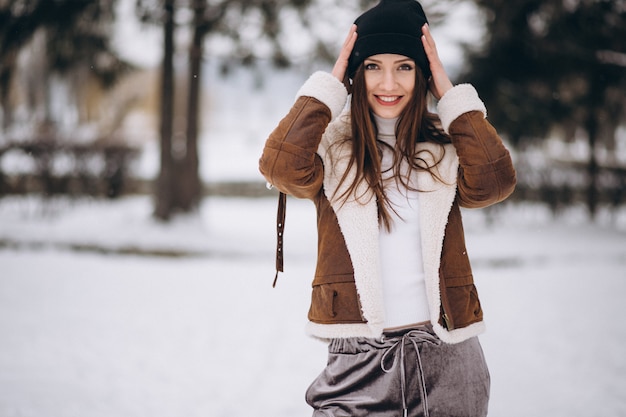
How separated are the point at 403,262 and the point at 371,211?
0.19 m

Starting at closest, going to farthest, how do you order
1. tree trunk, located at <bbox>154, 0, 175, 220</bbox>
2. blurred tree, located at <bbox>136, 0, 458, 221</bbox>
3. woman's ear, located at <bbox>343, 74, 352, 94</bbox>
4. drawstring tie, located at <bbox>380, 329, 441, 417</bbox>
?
drawstring tie, located at <bbox>380, 329, 441, 417</bbox> < woman's ear, located at <bbox>343, 74, 352, 94</bbox> < blurred tree, located at <bbox>136, 0, 458, 221</bbox> < tree trunk, located at <bbox>154, 0, 175, 220</bbox>

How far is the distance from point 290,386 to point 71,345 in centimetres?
196

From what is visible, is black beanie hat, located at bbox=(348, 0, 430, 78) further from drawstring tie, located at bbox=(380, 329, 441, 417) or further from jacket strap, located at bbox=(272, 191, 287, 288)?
drawstring tie, located at bbox=(380, 329, 441, 417)

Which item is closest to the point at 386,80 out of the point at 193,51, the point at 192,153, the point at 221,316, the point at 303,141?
the point at 303,141

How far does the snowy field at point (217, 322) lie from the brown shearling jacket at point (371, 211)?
2031 millimetres

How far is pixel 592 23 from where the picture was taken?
963 centimetres

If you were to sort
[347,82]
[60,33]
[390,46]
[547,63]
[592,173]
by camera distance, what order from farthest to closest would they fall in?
1. [592,173]
2. [547,63]
3. [60,33]
4. [347,82]
5. [390,46]

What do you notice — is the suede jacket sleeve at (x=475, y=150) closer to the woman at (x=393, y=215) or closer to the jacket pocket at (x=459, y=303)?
the woman at (x=393, y=215)

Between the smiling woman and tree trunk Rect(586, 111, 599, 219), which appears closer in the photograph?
the smiling woman

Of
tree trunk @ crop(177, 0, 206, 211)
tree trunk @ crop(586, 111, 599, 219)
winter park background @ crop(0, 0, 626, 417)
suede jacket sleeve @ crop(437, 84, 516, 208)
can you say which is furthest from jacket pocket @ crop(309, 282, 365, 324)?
tree trunk @ crop(586, 111, 599, 219)

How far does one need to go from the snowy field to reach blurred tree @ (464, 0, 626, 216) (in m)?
2.32

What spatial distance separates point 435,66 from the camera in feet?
6.00

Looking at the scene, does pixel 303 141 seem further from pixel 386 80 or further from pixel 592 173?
pixel 592 173

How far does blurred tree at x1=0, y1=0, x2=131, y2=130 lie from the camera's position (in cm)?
920
